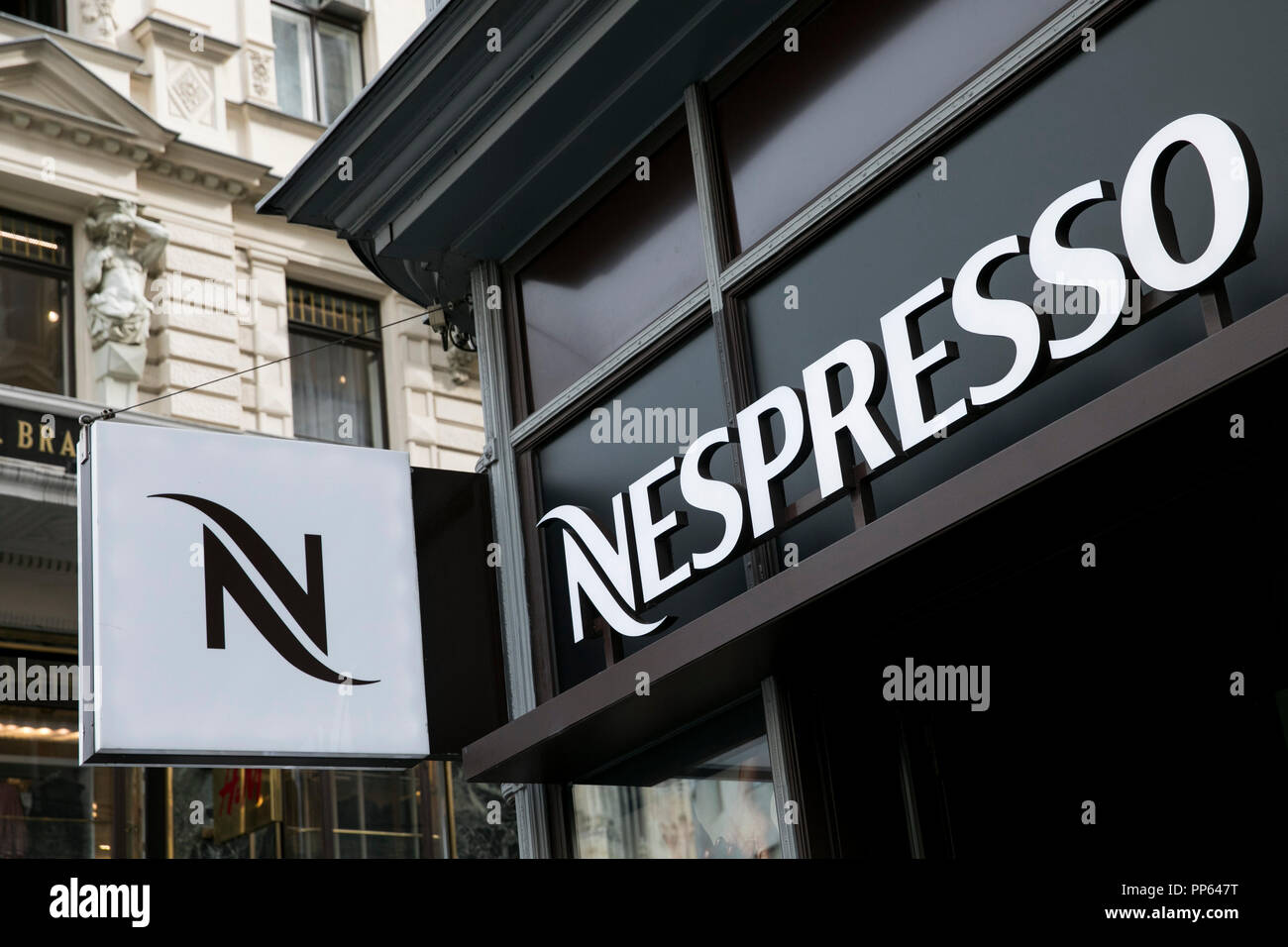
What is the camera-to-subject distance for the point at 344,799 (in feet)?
59.8

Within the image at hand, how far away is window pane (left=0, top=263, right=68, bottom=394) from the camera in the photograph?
1708cm

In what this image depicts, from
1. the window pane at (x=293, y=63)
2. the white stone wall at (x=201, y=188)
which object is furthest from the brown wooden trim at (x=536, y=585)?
the window pane at (x=293, y=63)

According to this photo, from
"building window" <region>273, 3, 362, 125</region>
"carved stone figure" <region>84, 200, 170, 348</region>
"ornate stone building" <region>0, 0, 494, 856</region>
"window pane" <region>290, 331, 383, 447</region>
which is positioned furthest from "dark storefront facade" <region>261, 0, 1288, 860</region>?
"building window" <region>273, 3, 362, 125</region>

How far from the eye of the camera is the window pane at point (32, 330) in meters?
17.1

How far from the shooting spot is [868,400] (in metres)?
5.86

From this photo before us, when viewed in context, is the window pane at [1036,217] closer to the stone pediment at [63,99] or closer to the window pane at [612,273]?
the window pane at [612,273]

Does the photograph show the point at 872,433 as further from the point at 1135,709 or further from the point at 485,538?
the point at 485,538

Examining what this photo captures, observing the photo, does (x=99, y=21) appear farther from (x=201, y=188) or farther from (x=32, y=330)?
(x=32, y=330)

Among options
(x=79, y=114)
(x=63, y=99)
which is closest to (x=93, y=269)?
(x=79, y=114)

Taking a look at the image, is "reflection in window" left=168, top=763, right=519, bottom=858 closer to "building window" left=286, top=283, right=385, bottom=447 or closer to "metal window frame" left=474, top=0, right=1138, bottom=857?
"building window" left=286, top=283, right=385, bottom=447

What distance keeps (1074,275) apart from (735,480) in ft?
6.89

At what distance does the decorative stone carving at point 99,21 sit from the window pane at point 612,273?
11.9 m

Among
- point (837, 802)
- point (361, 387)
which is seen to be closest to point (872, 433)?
point (837, 802)
